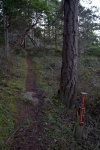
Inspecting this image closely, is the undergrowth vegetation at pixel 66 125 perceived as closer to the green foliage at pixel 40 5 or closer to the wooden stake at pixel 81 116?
the wooden stake at pixel 81 116

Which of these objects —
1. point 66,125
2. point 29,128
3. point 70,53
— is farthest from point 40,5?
point 29,128

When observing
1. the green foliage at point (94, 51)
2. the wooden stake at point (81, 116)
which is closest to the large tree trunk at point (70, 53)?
the wooden stake at point (81, 116)

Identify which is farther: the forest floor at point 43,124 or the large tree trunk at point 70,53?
the large tree trunk at point 70,53

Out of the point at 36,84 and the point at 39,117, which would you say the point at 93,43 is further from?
the point at 39,117

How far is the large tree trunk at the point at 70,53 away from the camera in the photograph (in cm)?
554

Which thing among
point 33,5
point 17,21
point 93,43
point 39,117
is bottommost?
point 39,117

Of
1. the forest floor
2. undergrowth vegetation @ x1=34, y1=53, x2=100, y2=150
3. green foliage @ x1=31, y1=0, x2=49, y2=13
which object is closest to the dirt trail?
the forest floor

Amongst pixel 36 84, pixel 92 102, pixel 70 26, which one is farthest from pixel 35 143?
pixel 36 84

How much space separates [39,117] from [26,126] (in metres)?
0.69

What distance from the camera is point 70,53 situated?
5.67 metres

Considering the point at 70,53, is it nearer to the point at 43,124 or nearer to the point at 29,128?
the point at 43,124

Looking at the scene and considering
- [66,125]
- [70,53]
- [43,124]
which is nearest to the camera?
[43,124]

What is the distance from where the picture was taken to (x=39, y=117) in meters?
4.86

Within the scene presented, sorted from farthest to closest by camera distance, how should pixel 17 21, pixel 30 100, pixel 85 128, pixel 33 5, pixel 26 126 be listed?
pixel 17 21, pixel 33 5, pixel 30 100, pixel 85 128, pixel 26 126
